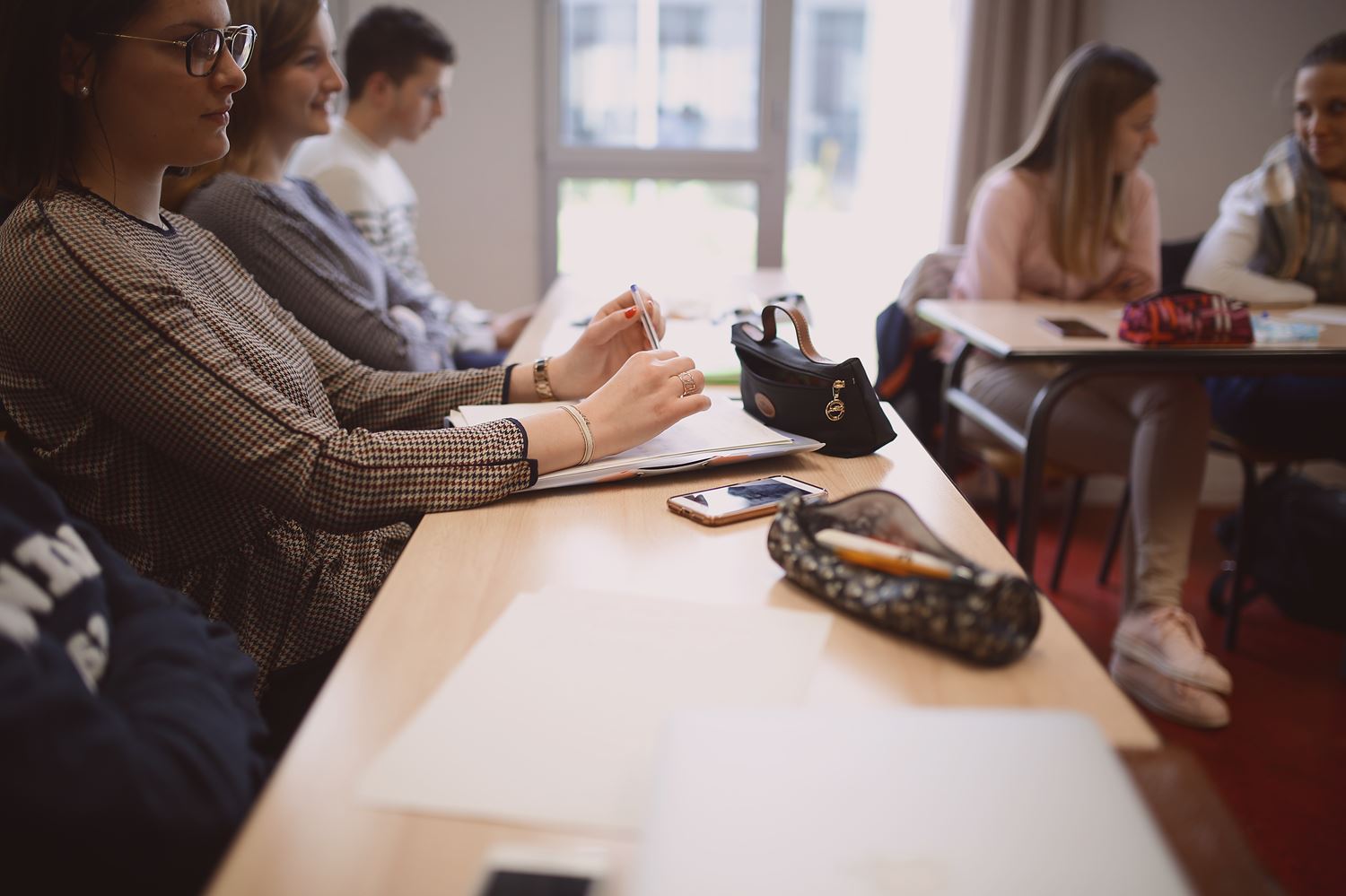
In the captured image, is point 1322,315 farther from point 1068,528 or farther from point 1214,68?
point 1214,68

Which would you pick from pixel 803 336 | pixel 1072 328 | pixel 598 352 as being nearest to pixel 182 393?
pixel 598 352

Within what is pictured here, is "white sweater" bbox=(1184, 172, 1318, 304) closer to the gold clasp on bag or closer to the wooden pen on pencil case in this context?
the gold clasp on bag

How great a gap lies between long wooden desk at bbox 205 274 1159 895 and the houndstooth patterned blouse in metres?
0.08

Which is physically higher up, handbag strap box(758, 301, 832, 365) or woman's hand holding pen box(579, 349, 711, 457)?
handbag strap box(758, 301, 832, 365)

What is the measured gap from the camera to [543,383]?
1.46 metres

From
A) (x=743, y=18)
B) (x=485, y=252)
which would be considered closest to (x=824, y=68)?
(x=743, y=18)

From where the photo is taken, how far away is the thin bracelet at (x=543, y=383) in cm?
146

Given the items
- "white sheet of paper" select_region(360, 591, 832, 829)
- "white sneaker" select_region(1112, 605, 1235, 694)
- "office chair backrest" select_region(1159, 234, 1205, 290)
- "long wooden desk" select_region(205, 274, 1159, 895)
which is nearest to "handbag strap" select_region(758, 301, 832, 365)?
"long wooden desk" select_region(205, 274, 1159, 895)

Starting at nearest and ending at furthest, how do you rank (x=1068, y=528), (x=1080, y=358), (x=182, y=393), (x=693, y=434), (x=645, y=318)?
(x=182, y=393)
(x=693, y=434)
(x=645, y=318)
(x=1080, y=358)
(x=1068, y=528)

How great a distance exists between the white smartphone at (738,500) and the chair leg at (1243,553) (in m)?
1.85

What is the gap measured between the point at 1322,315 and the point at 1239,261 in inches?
15.4

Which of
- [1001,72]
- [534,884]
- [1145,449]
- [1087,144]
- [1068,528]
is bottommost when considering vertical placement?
[1068,528]

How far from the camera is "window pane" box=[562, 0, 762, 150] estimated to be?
397 cm

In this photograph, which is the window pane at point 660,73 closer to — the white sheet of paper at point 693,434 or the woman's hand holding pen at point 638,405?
the white sheet of paper at point 693,434
